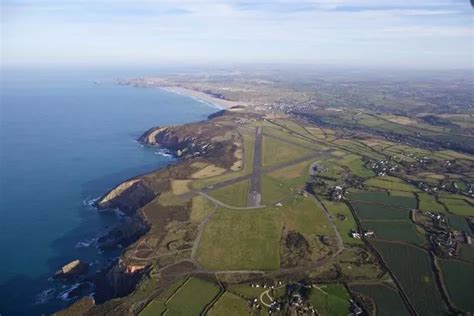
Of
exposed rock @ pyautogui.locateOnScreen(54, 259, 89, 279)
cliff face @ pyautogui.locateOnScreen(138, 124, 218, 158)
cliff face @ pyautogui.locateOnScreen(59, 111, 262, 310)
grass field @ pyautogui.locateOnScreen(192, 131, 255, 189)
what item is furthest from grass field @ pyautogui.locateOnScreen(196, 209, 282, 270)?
cliff face @ pyautogui.locateOnScreen(138, 124, 218, 158)

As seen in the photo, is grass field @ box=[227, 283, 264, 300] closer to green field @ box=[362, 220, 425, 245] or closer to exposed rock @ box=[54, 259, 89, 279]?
exposed rock @ box=[54, 259, 89, 279]

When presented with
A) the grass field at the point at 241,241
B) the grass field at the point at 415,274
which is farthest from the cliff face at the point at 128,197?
the grass field at the point at 415,274

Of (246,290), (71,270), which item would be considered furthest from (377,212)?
(71,270)

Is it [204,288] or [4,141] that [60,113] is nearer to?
[4,141]

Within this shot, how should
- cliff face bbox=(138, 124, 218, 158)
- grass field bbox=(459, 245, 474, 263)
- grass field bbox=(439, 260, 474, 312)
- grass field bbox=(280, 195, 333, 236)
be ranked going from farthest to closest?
cliff face bbox=(138, 124, 218, 158) → grass field bbox=(280, 195, 333, 236) → grass field bbox=(459, 245, 474, 263) → grass field bbox=(439, 260, 474, 312)

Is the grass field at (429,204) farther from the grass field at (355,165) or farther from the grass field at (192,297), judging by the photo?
the grass field at (192,297)
